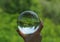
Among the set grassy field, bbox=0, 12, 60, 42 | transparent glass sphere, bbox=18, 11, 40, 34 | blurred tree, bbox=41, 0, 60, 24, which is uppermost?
transparent glass sphere, bbox=18, 11, 40, 34

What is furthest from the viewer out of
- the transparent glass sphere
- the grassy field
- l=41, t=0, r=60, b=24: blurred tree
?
l=41, t=0, r=60, b=24: blurred tree

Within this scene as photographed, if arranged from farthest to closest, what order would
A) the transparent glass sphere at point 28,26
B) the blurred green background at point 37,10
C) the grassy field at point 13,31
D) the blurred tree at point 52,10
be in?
1. the blurred tree at point 52,10
2. the blurred green background at point 37,10
3. the grassy field at point 13,31
4. the transparent glass sphere at point 28,26

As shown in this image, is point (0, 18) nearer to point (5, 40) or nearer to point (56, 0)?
point (5, 40)

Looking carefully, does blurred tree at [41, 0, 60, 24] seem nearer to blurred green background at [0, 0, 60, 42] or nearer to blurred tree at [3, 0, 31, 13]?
blurred green background at [0, 0, 60, 42]

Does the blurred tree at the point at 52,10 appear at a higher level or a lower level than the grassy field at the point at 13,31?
lower

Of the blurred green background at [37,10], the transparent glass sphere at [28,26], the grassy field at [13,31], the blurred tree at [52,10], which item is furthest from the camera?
the blurred tree at [52,10]

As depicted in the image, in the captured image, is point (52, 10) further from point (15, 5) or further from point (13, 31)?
point (13, 31)

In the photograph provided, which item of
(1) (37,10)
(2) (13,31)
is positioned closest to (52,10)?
(1) (37,10)

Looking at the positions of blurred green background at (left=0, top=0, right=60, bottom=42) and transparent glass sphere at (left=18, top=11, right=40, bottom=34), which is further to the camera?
blurred green background at (left=0, top=0, right=60, bottom=42)

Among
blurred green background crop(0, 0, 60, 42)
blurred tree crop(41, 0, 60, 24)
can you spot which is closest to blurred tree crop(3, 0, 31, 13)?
blurred green background crop(0, 0, 60, 42)

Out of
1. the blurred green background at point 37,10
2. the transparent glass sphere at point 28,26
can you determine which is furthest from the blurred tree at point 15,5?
the transparent glass sphere at point 28,26

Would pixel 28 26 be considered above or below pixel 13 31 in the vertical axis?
above

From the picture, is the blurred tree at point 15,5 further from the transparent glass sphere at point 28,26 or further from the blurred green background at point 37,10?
the transparent glass sphere at point 28,26
